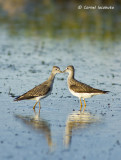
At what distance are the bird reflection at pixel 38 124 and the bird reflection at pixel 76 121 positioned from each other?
1.39 ft

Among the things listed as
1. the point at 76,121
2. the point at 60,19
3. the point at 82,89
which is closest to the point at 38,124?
the point at 76,121

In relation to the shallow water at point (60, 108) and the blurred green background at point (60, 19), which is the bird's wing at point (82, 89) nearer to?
the shallow water at point (60, 108)

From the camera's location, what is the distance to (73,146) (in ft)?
34.3

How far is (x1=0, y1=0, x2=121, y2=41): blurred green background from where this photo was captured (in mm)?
36500

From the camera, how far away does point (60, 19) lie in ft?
149

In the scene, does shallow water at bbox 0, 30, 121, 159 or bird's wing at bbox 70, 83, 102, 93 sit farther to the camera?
bird's wing at bbox 70, 83, 102, 93

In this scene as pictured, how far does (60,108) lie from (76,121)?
1.73m

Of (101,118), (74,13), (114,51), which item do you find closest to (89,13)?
(74,13)

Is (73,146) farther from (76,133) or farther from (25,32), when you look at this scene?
(25,32)

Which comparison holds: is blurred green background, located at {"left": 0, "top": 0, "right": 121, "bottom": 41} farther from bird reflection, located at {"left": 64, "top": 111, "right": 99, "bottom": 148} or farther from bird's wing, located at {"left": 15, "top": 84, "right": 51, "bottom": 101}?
bird reflection, located at {"left": 64, "top": 111, "right": 99, "bottom": 148}

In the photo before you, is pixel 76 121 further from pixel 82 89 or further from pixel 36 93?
pixel 82 89

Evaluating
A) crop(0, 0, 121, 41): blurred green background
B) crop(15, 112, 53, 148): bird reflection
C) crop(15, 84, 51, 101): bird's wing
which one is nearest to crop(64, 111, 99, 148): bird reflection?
crop(15, 112, 53, 148): bird reflection

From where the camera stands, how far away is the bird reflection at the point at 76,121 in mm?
11260

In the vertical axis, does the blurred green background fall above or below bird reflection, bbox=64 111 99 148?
above
